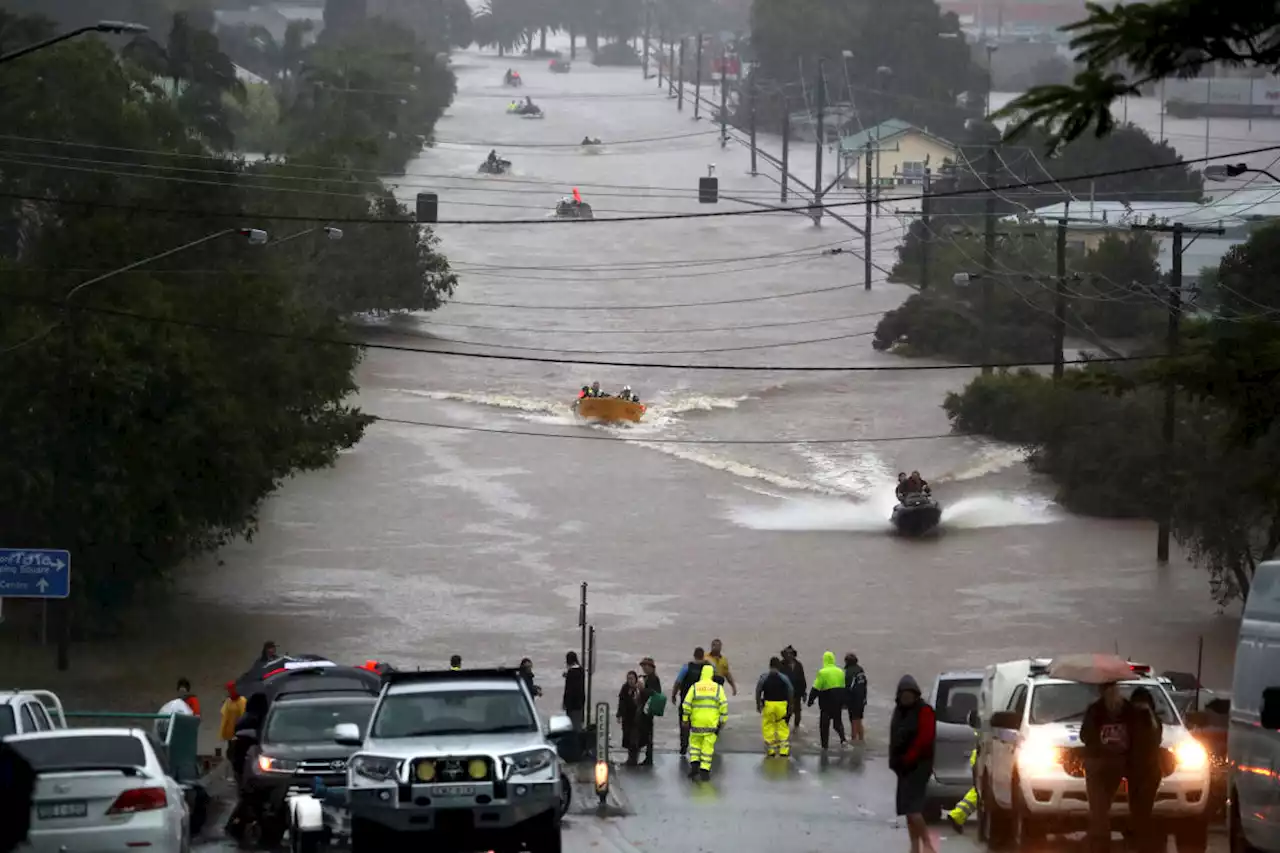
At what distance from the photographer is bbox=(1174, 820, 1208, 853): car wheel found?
18.1 metres

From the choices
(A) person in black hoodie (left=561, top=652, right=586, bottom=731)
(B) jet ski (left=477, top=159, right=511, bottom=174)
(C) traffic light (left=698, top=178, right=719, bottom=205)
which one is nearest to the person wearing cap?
(A) person in black hoodie (left=561, top=652, right=586, bottom=731)

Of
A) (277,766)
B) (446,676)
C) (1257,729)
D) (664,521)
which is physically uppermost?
(1257,729)

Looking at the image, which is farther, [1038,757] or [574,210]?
[574,210]

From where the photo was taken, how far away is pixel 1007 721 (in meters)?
18.5

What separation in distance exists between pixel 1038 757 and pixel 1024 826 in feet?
1.94

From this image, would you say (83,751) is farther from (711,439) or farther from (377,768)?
(711,439)

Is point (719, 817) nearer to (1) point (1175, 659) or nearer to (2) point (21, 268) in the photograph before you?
(2) point (21, 268)

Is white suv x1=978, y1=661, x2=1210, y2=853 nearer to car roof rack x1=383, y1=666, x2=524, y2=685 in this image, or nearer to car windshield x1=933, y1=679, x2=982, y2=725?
car roof rack x1=383, y1=666, x2=524, y2=685

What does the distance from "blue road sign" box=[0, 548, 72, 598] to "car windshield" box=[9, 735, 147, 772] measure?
1263 cm

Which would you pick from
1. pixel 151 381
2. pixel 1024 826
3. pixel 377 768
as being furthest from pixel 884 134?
pixel 377 768

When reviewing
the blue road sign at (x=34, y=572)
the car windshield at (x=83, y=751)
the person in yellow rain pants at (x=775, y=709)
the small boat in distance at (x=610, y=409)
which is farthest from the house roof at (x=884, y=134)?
the car windshield at (x=83, y=751)

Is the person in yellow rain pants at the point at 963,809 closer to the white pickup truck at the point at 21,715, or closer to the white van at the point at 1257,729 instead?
the white van at the point at 1257,729

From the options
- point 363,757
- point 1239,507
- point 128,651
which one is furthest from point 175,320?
point 363,757

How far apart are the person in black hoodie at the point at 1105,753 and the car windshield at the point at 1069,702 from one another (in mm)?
2140
